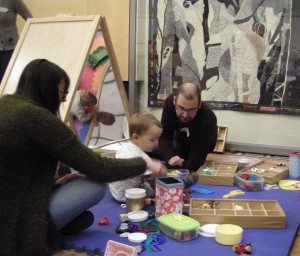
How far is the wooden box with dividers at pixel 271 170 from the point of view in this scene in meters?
2.11

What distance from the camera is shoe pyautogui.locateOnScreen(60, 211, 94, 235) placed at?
4.84 ft

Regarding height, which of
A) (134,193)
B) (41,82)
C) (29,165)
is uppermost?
(41,82)

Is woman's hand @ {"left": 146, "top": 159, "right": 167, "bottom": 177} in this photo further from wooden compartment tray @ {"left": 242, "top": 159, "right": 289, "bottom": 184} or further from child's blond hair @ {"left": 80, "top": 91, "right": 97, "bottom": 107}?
child's blond hair @ {"left": 80, "top": 91, "right": 97, "bottom": 107}

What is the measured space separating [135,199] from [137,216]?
8 cm

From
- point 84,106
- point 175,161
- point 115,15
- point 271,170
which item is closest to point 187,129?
point 175,161

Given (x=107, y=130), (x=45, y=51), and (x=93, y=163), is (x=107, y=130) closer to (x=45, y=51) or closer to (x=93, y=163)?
(x=45, y=51)

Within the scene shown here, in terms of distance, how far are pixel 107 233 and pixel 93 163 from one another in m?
0.35

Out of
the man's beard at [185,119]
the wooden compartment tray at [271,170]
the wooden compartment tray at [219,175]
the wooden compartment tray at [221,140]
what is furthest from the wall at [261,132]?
the man's beard at [185,119]

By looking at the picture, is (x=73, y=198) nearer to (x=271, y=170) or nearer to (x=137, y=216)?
(x=137, y=216)

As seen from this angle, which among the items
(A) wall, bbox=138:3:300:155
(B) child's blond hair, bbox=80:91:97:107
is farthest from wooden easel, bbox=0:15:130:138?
(A) wall, bbox=138:3:300:155

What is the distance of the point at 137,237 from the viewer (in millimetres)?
1422

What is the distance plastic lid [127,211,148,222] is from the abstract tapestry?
1677 mm

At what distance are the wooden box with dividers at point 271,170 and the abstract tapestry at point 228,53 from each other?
1.88 ft

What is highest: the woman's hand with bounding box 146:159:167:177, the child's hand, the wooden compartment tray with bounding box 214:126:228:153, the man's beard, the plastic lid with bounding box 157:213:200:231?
the man's beard
